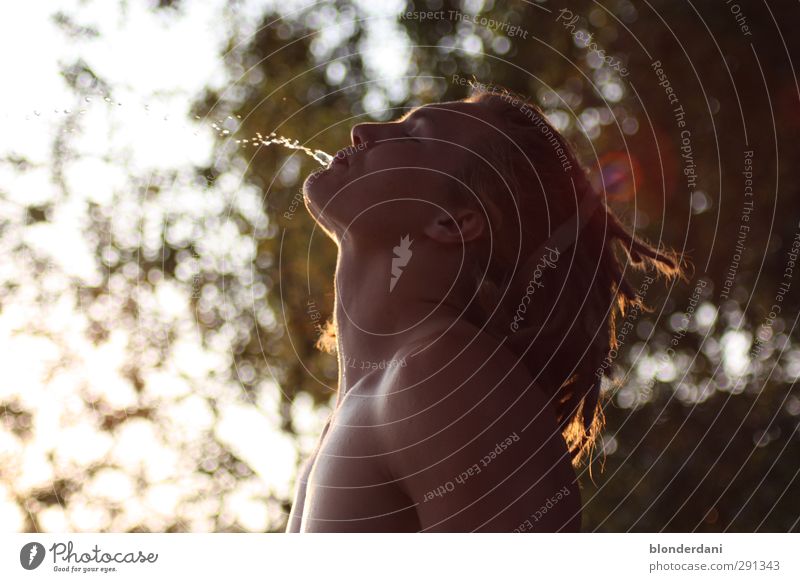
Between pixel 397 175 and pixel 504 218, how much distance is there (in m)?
0.31

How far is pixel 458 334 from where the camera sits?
236 centimetres

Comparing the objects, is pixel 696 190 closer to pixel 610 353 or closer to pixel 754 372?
pixel 754 372

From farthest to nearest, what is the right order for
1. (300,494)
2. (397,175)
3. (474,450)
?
(300,494)
(397,175)
(474,450)

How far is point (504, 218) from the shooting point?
2541 millimetres

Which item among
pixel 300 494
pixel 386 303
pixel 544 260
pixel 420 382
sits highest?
pixel 544 260

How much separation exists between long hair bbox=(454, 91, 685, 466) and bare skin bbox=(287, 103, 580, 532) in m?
0.06

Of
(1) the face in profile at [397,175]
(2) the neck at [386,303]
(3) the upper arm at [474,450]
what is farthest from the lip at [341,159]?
(3) the upper arm at [474,450]

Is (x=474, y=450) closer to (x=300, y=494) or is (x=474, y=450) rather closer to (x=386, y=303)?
(x=386, y=303)

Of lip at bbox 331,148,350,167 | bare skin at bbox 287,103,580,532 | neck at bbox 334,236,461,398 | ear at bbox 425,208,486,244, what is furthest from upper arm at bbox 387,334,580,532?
lip at bbox 331,148,350,167

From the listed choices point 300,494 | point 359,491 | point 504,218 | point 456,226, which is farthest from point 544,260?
point 300,494

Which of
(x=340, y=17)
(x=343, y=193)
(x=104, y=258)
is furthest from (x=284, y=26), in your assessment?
(x=343, y=193)

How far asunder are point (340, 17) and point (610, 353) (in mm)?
5680

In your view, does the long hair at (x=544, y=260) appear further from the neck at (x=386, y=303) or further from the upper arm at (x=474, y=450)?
the upper arm at (x=474, y=450)

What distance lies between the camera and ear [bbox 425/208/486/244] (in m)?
2.46
